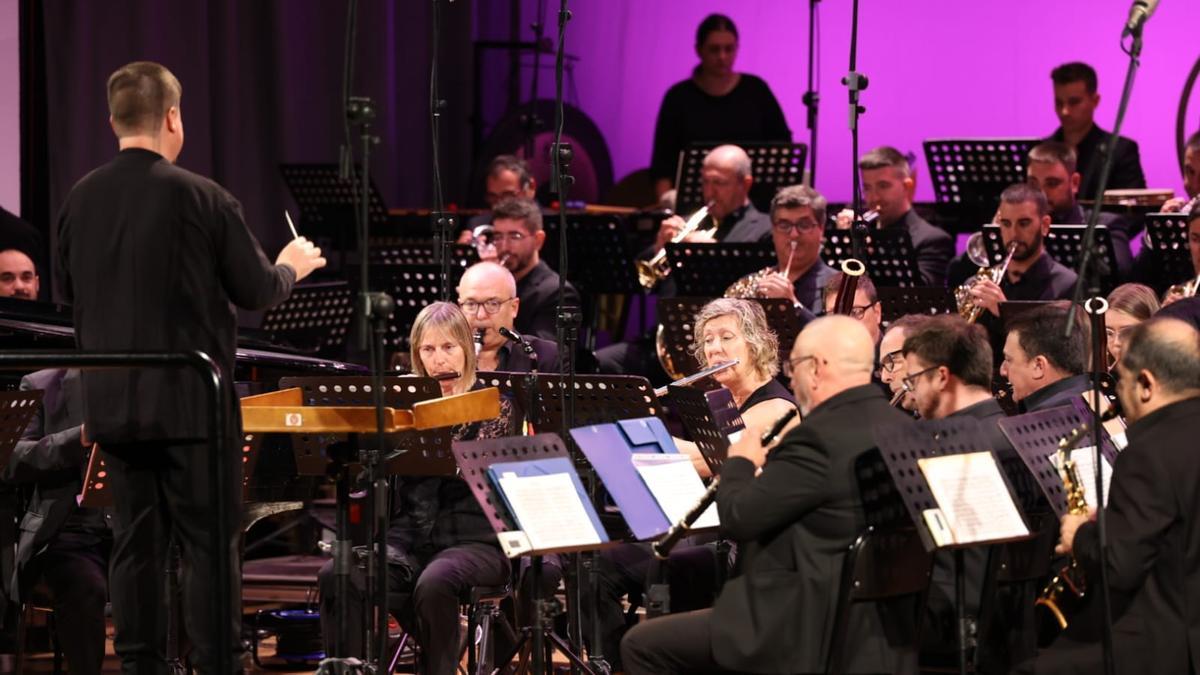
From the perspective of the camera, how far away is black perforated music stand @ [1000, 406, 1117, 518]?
4.17 metres

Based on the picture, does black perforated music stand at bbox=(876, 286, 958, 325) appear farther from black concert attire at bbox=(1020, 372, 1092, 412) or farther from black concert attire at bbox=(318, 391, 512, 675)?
black concert attire at bbox=(318, 391, 512, 675)

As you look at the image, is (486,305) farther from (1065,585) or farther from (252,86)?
(252,86)

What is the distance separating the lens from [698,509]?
410 centimetres

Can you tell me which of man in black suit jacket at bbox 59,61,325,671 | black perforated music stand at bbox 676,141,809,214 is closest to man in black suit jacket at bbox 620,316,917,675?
man in black suit jacket at bbox 59,61,325,671

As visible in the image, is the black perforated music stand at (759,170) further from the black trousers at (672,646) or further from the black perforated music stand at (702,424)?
the black trousers at (672,646)

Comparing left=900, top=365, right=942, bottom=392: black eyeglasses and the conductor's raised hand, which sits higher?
the conductor's raised hand

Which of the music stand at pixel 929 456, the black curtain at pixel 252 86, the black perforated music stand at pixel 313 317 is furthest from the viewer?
the black curtain at pixel 252 86

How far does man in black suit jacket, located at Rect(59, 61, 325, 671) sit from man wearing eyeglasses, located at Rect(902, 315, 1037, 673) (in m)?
1.86

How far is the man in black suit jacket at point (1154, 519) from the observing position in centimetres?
399

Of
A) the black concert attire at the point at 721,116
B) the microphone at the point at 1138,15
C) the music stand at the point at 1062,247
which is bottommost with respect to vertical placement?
the music stand at the point at 1062,247

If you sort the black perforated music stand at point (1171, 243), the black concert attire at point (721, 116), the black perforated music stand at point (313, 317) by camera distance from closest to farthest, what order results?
1. the black perforated music stand at point (1171, 243)
2. the black perforated music stand at point (313, 317)
3. the black concert attire at point (721, 116)

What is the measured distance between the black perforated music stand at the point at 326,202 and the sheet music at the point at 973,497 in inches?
223

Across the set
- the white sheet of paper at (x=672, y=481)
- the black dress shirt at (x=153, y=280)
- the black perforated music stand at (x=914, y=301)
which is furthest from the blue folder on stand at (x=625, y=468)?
the black perforated music stand at (x=914, y=301)

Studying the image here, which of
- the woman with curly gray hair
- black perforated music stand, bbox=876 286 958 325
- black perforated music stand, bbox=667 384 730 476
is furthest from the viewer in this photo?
black perforated music stand, bbox=876 286 958 325
